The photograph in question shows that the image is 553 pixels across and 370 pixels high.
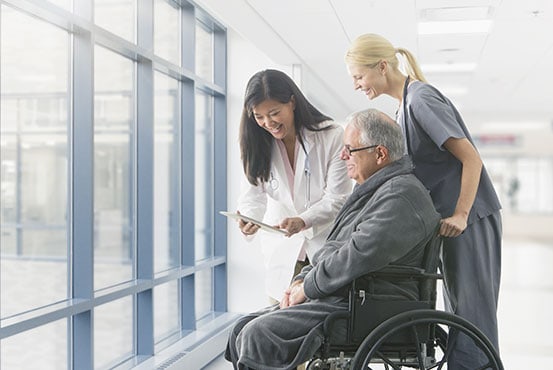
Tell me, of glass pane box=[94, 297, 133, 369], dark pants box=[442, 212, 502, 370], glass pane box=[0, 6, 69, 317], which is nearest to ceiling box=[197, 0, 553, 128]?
glass pane box=[0, 6, 69, 317]

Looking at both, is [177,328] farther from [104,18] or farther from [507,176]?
[507,176]

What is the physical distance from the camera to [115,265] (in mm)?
7922

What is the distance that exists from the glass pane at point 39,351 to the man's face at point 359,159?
200 cm

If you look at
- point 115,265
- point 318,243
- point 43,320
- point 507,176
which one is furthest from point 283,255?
point 507,176

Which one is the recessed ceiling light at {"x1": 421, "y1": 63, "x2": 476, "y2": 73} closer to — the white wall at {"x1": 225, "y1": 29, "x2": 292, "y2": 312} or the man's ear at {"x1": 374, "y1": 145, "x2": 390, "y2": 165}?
the white wall at {"x1": 225, "y1": 29, "x2": 292, "y2": 312}

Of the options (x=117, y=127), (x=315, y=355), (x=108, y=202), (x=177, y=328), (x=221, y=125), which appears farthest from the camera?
(x=108, y=202)

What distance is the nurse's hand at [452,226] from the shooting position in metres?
2.10

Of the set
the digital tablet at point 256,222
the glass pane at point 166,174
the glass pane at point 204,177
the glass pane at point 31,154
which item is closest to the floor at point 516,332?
the glass pane at point 31,154

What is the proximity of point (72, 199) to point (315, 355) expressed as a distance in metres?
1.60

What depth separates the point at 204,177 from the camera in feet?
17.2

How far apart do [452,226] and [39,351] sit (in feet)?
11.6

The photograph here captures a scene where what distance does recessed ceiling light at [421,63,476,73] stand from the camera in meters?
6.53

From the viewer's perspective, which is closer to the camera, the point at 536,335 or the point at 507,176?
the point at 536,335

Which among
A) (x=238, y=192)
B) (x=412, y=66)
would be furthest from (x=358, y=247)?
(x=238, y=192)
